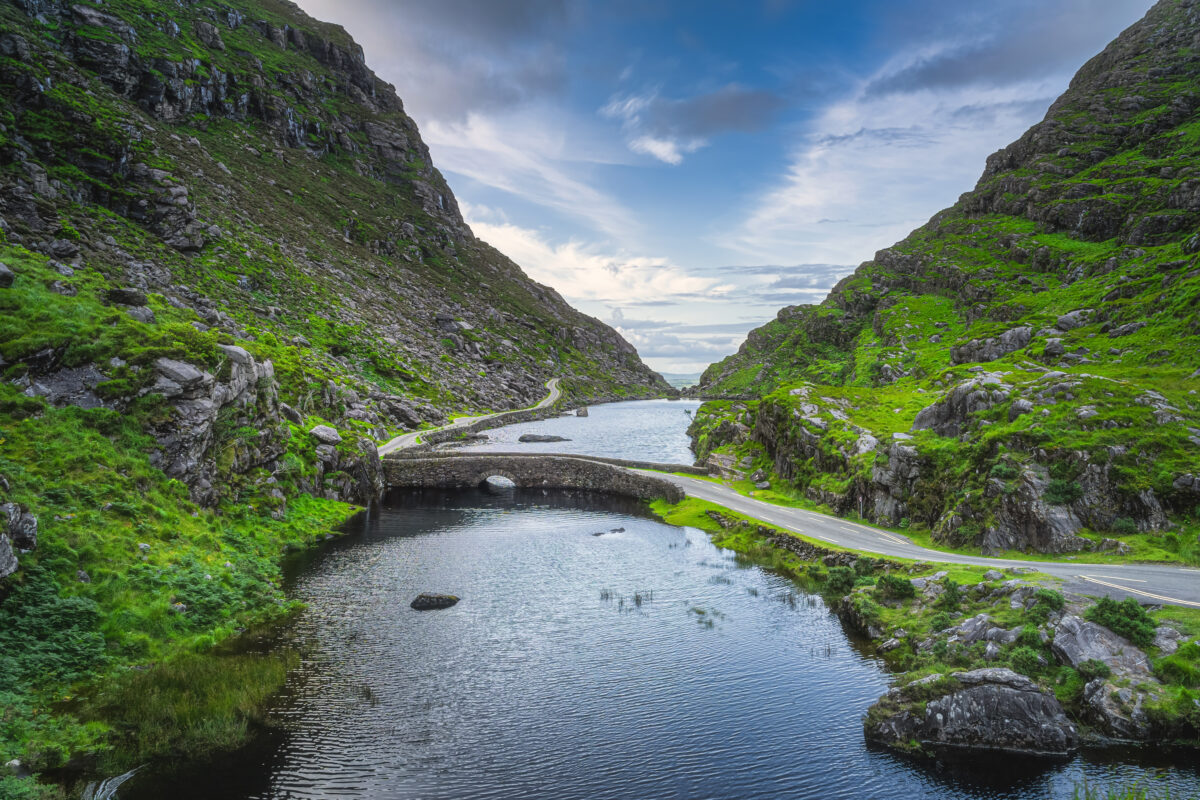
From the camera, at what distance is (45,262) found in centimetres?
4772

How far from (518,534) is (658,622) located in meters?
24.1

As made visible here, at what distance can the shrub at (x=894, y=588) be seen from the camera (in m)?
32.7

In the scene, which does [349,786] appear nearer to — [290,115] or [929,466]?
[929,466]

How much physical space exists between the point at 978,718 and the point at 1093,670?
5205 millimetres

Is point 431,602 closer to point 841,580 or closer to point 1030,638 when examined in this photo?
point 841,580

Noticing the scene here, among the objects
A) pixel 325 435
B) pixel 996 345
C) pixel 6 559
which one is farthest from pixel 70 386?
pixel 996 345

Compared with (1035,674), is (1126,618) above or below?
above

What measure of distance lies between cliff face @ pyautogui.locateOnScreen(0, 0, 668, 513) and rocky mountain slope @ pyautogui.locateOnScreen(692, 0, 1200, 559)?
176 feet

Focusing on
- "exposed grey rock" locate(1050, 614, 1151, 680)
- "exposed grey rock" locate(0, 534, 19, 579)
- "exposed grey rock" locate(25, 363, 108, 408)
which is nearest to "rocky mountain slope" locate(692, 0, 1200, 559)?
"exposed grey rock" locate(1050, 614, 1151, 680)

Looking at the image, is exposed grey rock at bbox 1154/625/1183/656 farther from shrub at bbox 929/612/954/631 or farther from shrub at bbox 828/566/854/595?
shrub at bbox 828/566/854/595

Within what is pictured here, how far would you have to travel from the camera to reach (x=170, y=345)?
140 feet

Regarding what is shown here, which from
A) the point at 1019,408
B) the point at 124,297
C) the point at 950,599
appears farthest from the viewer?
the point at 124,297

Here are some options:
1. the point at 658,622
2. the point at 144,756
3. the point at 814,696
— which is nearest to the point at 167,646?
the point at 144,756

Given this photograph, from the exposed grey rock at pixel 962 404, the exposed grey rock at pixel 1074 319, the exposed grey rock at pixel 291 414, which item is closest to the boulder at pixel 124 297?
the exposed grey rock at pixel 291 414
